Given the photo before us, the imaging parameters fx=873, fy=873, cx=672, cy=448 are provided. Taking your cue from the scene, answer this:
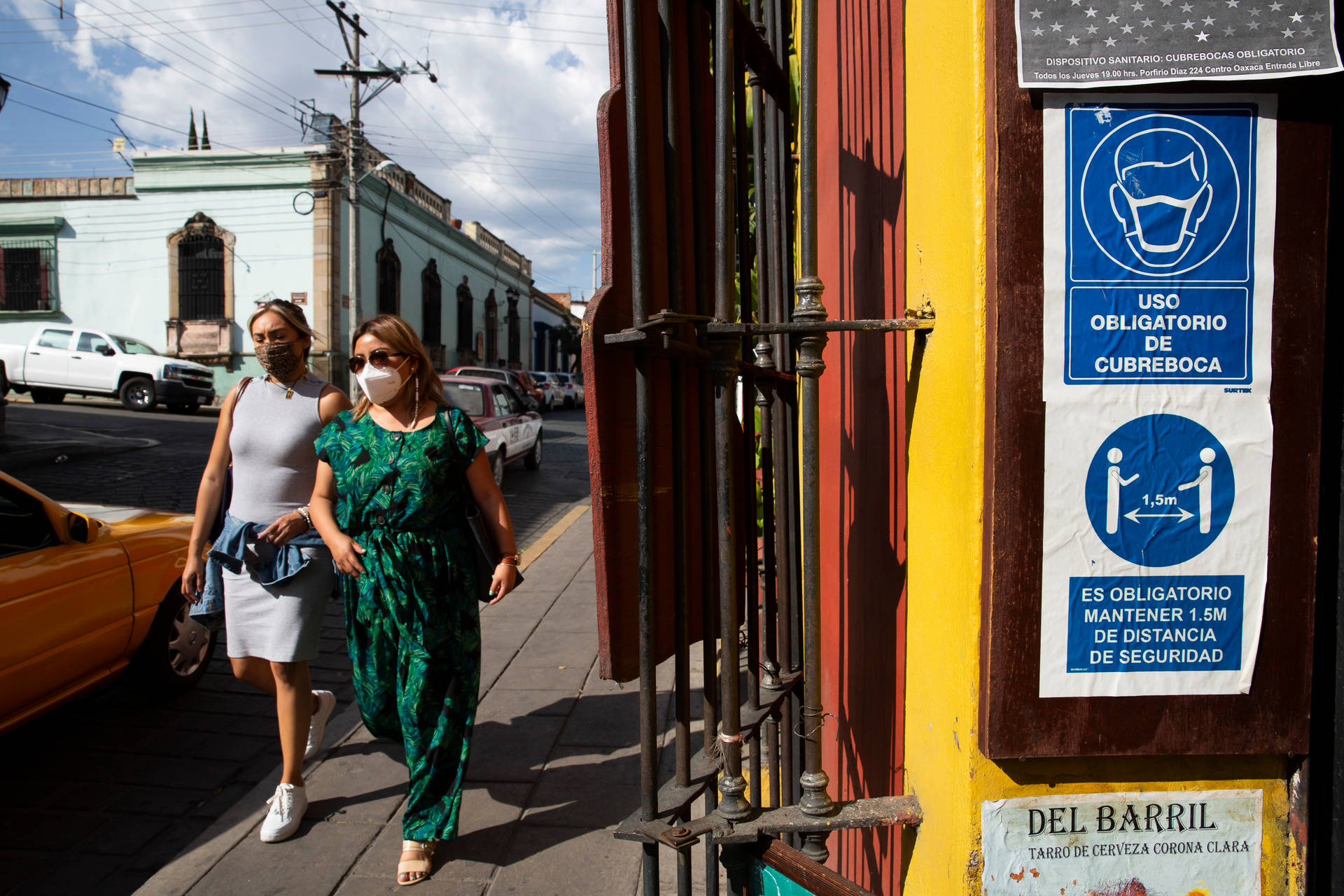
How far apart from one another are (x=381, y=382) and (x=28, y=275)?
91.5 ft

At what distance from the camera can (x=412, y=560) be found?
285 centimetres

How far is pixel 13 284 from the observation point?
80.5 ft

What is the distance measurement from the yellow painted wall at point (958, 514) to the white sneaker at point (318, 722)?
9.09 feet

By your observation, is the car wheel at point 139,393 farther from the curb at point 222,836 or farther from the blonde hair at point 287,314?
the blonde hair at point 287,314

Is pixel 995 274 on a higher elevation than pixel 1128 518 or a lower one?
higher

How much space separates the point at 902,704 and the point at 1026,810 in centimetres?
41

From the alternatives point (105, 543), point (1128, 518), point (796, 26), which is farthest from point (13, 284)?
point (1128, 518)

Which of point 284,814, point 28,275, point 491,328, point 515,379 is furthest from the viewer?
point 491,328

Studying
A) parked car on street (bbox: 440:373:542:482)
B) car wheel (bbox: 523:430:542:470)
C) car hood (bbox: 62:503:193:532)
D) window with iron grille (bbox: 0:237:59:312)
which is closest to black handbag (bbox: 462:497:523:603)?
car hood (bbox: 62:503:193:532)

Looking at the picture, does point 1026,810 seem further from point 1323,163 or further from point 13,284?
point 13,284

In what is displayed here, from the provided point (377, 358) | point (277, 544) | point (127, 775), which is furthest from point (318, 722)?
point (377, 358)

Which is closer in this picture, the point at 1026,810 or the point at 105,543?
the point at 1026,810

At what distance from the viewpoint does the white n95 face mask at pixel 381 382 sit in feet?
9.51

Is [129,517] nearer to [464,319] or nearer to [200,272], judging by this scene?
[200,272]
